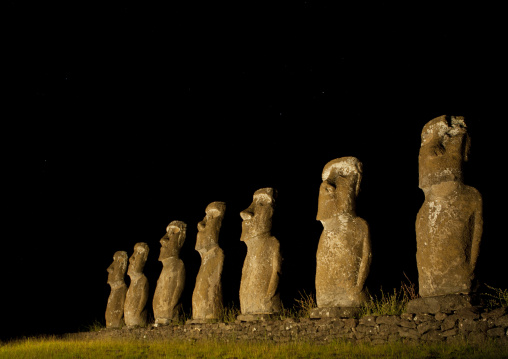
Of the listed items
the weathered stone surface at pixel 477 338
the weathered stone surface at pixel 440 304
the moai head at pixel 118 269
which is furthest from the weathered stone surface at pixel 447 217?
the moai head at pixel 118 269

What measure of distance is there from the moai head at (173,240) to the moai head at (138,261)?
1.44m

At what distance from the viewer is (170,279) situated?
13141 mm

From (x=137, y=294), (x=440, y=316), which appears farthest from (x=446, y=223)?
(x=137, y=294)

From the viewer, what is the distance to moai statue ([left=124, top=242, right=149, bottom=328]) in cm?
1402

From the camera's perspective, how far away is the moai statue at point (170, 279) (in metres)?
12.8

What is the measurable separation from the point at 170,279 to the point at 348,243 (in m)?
6.33

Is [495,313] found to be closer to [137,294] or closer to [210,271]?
[210,271]

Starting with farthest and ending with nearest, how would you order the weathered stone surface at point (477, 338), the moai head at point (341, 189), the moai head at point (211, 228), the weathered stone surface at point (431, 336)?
the moai head at point (211, 228), the moai head at point (341, 189), the weathered stone surface at point (431, 336), the weathered stone surface at point (477, 338)

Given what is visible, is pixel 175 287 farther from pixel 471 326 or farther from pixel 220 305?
pixel 471 326

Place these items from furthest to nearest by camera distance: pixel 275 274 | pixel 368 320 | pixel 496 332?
pixel 275 274 → pixel 368 320 → pixel 496 332


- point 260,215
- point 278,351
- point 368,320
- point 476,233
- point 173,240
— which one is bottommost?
point 278,351

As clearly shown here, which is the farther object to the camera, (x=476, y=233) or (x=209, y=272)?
(x=209, y=272)

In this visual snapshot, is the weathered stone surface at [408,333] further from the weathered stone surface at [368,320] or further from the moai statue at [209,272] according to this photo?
the moai statue at [209,272]

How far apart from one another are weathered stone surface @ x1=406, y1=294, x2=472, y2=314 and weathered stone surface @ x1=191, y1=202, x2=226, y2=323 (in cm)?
553
